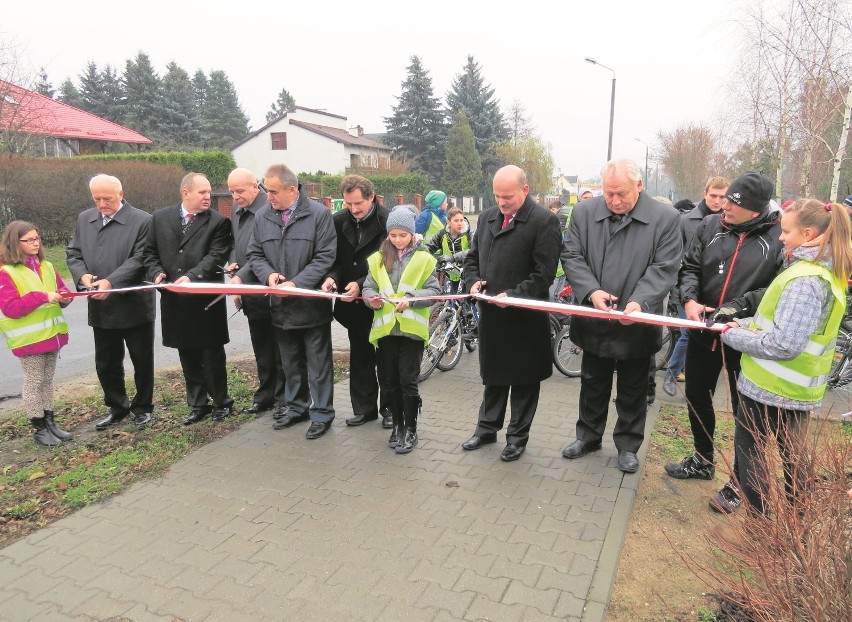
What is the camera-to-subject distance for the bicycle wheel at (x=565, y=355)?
23.1ft

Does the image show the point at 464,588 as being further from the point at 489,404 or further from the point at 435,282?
the point at 435,282

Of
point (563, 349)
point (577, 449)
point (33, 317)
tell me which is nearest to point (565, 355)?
point (563, 349)

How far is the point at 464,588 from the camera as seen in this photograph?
122 inches

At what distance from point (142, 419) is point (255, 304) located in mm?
1497

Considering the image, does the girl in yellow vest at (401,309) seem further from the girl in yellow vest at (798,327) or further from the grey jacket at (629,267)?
the girl in yellow vest at (798,327)

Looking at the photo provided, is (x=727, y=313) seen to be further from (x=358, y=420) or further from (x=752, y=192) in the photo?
(x=358, y=420)

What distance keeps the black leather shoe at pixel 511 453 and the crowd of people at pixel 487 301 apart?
0.4 inches

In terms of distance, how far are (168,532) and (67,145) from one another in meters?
40.0

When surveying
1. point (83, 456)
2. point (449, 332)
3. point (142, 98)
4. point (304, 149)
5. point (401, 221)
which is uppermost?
point (142, 98)

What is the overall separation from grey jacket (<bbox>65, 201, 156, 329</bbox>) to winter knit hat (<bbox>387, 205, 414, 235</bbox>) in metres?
2.44

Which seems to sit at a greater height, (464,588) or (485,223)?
(485,223)

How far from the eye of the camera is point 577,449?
4695 mm

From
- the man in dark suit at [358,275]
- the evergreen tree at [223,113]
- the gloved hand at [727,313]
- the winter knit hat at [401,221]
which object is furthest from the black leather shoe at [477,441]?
the evergreen tree at [223,113]

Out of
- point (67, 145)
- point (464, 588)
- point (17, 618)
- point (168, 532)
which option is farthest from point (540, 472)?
point (67, 145)
